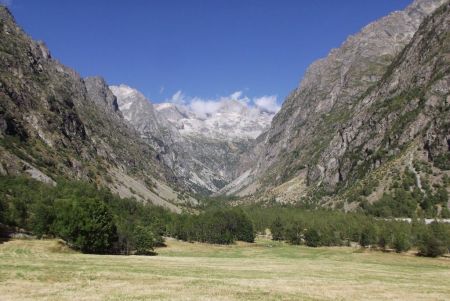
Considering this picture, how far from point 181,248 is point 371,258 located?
2088 inches

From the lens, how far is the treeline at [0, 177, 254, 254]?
3533 inches

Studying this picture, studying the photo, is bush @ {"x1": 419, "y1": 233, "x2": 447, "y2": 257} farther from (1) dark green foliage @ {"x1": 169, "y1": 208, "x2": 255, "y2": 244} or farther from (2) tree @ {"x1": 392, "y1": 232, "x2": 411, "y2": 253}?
(1) dark green foliage @ {"x1": 169, "y1": 208, "x2": 255, "y2": 244}

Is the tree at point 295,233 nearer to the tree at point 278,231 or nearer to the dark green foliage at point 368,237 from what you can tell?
the tree at point 278,231

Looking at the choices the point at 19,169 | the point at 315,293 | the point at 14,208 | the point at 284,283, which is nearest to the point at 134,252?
the point at 14,208

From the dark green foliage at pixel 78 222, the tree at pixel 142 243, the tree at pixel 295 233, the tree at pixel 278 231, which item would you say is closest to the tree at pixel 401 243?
the tree at pixel 295 233

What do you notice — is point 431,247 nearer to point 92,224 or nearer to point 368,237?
point 368,237

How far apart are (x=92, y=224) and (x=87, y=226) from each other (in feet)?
4.17

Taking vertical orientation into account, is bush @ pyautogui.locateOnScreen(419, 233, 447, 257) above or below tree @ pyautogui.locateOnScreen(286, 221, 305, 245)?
below

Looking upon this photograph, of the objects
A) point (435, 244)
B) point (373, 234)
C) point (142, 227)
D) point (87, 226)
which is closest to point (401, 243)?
point (435, 244)

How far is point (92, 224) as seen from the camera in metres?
89.2

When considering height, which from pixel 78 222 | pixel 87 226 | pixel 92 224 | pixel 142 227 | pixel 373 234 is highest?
pixel 373 234

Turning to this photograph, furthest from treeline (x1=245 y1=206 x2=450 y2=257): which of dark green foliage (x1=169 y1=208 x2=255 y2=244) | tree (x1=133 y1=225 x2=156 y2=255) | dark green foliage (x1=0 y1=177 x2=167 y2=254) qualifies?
tree (x1=133 y1=225 x2=156 y2=255)

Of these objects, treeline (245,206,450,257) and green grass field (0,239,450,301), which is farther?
treeline (245,206,450,257)

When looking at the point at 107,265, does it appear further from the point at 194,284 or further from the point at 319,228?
the point at 319,228
